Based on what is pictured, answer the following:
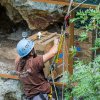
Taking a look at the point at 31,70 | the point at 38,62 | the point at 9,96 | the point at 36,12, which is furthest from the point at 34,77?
the point at 36,12

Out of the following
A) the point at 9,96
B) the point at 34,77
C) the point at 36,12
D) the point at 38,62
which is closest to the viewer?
the point at 38,62

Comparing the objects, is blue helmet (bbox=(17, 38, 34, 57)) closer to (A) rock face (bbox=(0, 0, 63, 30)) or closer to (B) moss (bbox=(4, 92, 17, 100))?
(B) moss (bbox=(4, 92, 17, 100))

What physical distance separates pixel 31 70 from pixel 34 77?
0.12 meters

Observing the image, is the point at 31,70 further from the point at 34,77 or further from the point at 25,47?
the point at 25,47

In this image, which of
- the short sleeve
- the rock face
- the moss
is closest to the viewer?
the short sleeve

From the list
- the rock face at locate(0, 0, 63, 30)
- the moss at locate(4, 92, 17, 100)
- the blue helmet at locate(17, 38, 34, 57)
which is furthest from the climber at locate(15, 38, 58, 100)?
the rock face at locate(0, 0, 63, 30)

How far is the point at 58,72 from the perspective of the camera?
5.83 m

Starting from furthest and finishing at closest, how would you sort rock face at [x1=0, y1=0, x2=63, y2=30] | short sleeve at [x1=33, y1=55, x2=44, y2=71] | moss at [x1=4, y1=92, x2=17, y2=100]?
rock face at [x1=0, y1=0, x2=63, y2=30]
moss at [x1=4, y1=92, x2=17, y2=100]
short sleeve at [x1=33, y1=55, x2=44, y2=71]

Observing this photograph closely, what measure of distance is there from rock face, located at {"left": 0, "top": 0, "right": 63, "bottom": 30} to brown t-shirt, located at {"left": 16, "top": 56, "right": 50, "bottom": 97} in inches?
73.9

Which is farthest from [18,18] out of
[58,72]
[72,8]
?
[72,8]

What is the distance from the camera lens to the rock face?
22.7ft

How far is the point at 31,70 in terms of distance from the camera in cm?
518

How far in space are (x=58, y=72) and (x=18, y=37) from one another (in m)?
2.19

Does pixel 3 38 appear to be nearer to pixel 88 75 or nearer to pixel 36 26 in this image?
pixel 36 26
